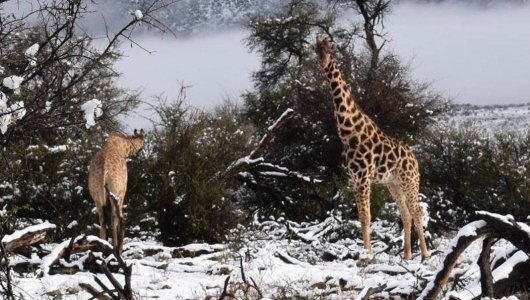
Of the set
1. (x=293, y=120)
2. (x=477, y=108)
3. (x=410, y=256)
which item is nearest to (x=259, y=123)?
(x=293, y=120)

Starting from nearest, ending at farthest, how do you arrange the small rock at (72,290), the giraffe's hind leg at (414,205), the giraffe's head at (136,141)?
the small rock at (72,290)
the giraffe's hind leg at (414,205)
the giraffe's head at (136,141)

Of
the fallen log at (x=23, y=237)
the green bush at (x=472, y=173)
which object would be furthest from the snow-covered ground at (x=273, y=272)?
the green bush at (x=472, y=173)

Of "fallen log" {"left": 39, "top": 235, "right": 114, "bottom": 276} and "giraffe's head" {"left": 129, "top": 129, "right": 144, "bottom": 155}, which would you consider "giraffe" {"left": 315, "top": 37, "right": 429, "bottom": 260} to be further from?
"fallen log" {"left": 39, "top": 235, "right": 114, "bottom": 276}

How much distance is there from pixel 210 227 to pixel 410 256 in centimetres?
556

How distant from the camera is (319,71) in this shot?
843 inches

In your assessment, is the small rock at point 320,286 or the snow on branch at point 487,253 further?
the small rock at point 320,286

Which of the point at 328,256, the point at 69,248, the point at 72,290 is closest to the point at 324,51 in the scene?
the point at 328,256

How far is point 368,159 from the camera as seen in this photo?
10930mm

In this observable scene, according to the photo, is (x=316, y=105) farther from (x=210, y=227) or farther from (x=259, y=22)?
(x=259, y=22)

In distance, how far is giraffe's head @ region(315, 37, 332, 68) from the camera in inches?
437

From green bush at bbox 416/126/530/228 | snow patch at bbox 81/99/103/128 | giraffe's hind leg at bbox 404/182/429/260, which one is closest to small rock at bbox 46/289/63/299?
snow patch at bbox 81/99/103/128

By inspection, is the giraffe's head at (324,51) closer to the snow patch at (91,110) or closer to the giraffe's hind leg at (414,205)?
the giraffe's hind leg at (414,205)

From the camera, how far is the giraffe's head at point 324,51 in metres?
11.1

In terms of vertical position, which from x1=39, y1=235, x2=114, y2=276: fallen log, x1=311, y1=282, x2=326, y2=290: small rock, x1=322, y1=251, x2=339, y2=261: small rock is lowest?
x1=311, y1=282, x2=326, y2=290: small rock
